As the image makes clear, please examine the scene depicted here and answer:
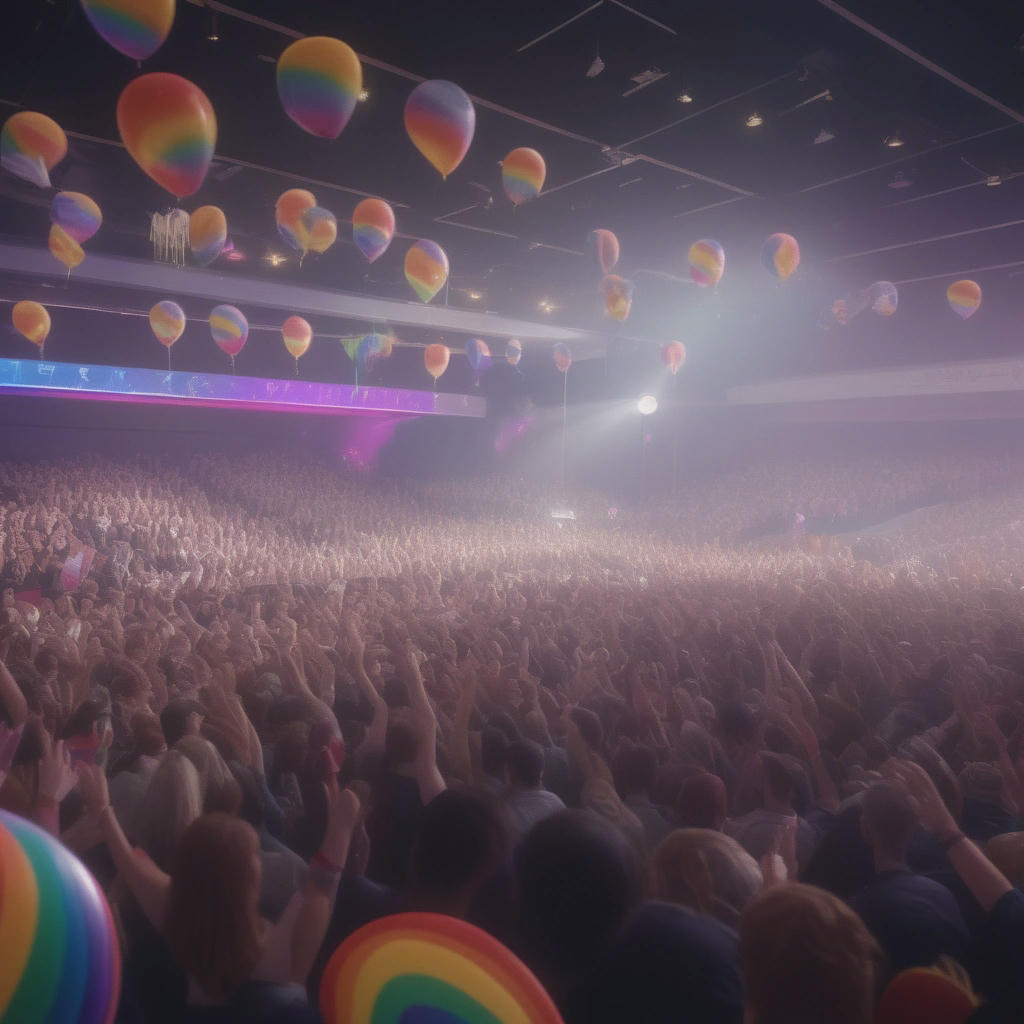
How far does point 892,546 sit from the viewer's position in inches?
538

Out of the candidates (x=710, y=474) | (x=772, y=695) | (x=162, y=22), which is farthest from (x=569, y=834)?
(x=710, y=474)

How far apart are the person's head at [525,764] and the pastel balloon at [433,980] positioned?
55.5 inches

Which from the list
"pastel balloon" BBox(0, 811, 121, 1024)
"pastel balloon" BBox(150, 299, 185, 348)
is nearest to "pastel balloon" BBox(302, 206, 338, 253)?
"pastel balloon" BBox(150, 299, 185, 348)

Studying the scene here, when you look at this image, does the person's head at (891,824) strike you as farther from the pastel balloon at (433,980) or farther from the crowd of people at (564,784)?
the pastel balloon at (433,980)

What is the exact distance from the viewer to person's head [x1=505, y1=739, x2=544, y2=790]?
247cm

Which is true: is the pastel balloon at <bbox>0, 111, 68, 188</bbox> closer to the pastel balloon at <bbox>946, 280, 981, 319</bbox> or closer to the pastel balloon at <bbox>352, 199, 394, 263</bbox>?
the pastel balloon at <bbox>352, 199, 394, 263</bbox>

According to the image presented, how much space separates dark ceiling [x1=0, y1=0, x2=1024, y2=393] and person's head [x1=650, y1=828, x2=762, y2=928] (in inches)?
202

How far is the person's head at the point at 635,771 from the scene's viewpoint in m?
2.64

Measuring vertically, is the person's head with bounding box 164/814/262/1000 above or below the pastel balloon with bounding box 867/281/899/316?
below

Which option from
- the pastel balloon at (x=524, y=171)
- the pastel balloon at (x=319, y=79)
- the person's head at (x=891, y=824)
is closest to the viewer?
the person's head at (x=891, y=824)

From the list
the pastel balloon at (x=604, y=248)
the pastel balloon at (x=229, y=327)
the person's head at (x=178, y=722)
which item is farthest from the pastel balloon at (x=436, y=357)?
the person's head at (x=178, y=722)

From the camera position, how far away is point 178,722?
2.87 metres

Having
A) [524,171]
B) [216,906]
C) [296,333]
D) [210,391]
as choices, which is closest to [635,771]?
[216,906]

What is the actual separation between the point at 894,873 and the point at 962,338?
43.1 ft
